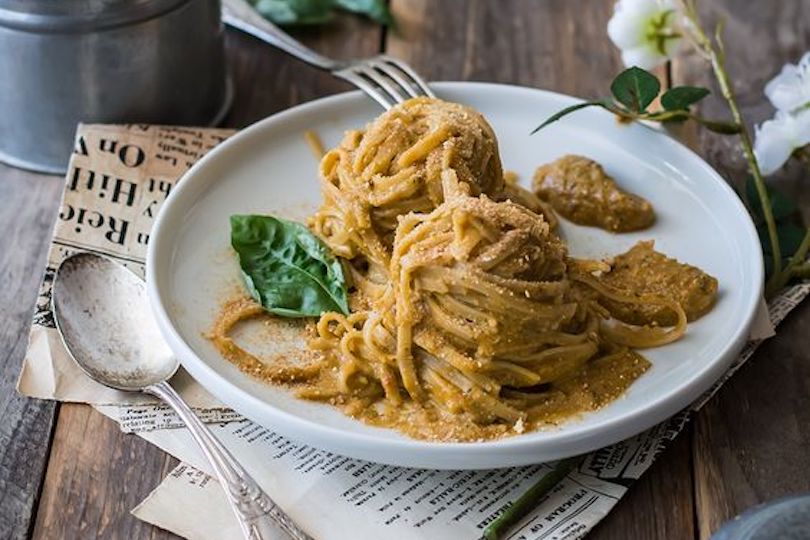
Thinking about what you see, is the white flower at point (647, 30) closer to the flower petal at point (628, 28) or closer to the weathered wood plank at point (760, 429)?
the flower petal at point (628, 28)

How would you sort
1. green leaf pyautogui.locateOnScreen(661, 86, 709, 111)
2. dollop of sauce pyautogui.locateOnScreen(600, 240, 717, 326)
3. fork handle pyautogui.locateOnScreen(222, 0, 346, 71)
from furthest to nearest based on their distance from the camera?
fork handle pyautogui.locateOnScreen(222, 0, 346, 71), green leaf pyautogui.locateOnScreen(661, 86, 709, 111), dollop of sauce pyautogui.locateOnScreen(600, 240, 717, 326)

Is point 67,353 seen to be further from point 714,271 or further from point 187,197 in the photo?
point 714,271

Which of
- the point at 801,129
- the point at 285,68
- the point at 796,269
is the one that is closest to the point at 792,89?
the point at 801,129

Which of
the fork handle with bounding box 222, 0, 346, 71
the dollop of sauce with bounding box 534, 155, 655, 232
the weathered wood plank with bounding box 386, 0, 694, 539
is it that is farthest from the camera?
A: the weathered wood plank with bounding box 386, 0, 694, 539

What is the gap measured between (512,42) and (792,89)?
1161mm

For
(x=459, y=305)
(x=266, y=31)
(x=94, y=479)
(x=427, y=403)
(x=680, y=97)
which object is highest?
(x=680, y=97)

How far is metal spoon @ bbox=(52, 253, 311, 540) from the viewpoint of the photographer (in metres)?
A: 2.80

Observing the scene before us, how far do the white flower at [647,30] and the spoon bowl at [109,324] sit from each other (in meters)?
1.44

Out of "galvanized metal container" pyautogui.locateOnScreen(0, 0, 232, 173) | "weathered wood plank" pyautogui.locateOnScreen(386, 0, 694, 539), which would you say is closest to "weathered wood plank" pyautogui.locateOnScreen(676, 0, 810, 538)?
"weathered wood plank" pyautogui.locateOnScreen(386, 0, 694, 539)

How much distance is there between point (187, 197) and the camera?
3.27 meters

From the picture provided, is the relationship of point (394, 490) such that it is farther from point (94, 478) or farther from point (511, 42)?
point (511, 42)

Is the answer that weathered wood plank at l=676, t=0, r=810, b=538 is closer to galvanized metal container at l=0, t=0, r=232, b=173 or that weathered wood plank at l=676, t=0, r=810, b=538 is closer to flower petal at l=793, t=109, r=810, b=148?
flower petal at l=793, t=109, r=810, b=148

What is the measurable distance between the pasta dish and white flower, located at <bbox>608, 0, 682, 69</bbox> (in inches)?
28.3

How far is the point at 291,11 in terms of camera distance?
439 cm
